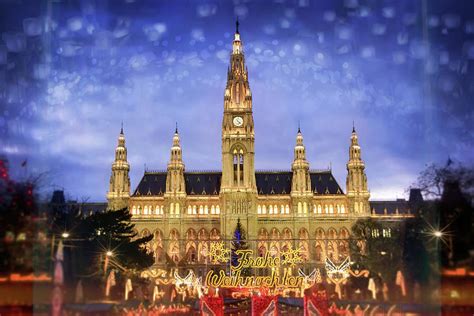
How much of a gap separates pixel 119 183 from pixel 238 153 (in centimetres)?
2037

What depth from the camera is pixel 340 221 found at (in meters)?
86.3

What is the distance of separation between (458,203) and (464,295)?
3.94 meters

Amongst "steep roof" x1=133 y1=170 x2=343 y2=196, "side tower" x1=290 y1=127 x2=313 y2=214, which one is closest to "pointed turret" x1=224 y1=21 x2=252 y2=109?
"side tower" x1=290 y1=127 x2=313 y2=214

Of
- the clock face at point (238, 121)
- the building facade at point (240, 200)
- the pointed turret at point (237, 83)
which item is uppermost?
the pointed turret at point (237, 83)

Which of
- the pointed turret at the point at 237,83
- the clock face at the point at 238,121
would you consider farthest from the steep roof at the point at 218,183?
the pointed turret at the point at 237,83

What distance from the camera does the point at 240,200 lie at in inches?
3361

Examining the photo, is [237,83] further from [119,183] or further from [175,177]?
[119,183]

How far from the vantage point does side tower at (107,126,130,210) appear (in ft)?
288

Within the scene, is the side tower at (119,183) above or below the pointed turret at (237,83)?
below

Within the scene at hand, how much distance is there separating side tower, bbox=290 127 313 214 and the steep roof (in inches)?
129

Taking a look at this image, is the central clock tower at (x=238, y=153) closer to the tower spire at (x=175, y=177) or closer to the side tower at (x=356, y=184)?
the tower spire at (x=175, y=177)

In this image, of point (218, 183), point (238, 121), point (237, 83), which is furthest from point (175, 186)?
point (237, 83)

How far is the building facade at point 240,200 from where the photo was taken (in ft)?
281

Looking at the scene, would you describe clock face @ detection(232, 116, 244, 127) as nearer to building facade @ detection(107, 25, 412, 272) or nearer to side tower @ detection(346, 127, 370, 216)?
building facade @ detection(107, 25, 412, 272)
